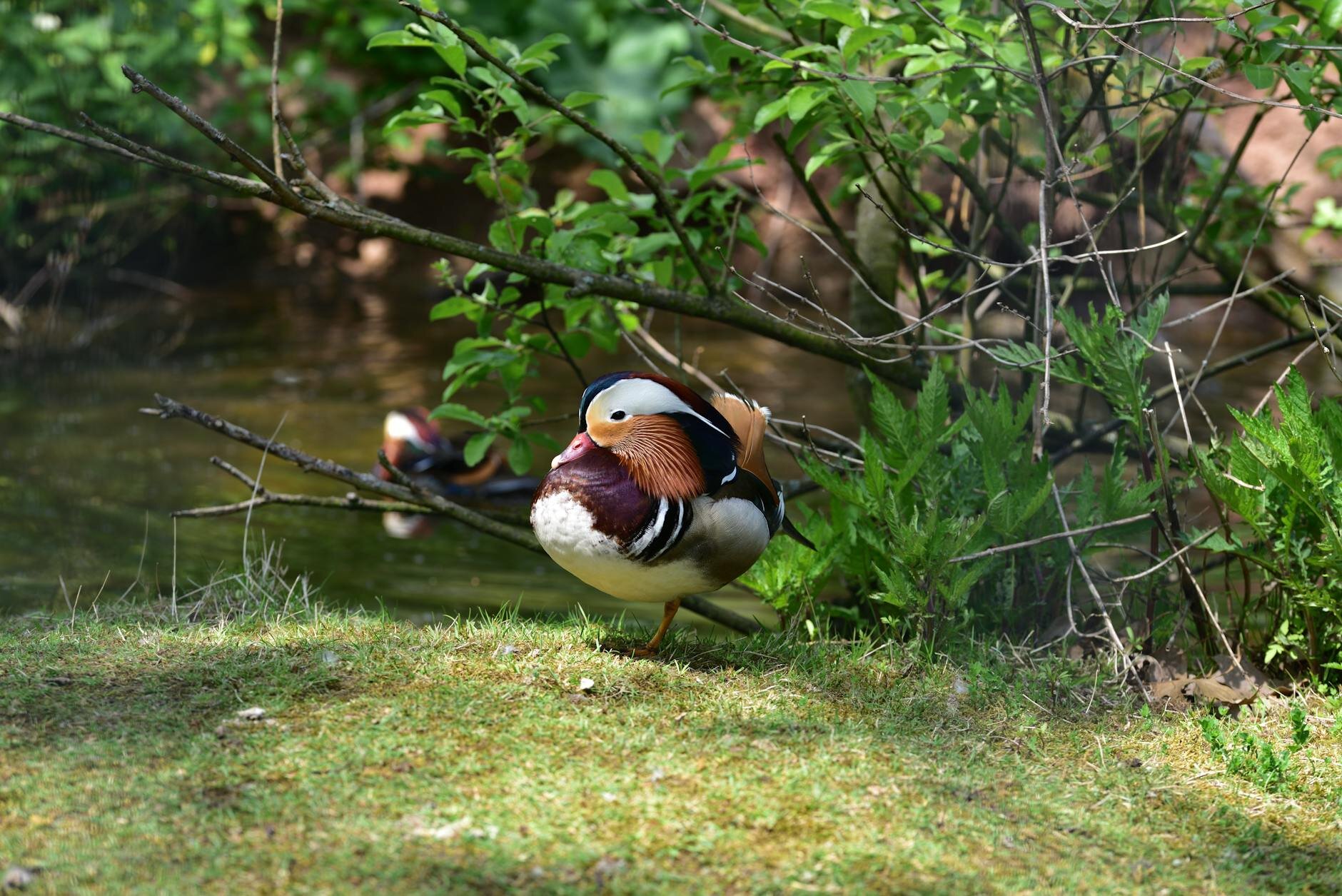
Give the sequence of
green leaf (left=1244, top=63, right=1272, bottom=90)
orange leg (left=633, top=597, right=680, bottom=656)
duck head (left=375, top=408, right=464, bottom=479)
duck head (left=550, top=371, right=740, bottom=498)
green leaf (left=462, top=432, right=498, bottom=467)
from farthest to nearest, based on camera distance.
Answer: duck head (left=375, top=408, right=464, bottom=479) < green leaf (left=462, top=432, right=498, bottom=467) < green leaf (left=1244, top=63, right=1272, bottom=90) < orange leg (left=633, top=597, right=680, bottom=656) < duck head (left=550, top=371, right=740, bottom=498)

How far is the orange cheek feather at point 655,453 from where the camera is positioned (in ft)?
11.7

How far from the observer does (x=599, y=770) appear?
3.04 metres

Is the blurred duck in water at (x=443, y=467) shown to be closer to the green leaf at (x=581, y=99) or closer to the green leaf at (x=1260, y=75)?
the green leaf at (x=581, y=99)

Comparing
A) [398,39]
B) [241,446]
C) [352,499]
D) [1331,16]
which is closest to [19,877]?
[352,499]

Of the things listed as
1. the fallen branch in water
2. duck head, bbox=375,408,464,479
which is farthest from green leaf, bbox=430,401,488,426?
duck head, bbox=375,408,464,479

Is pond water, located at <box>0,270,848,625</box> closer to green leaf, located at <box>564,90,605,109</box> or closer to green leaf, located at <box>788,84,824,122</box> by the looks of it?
green leaf, located at <box>564,90,605,109</box>

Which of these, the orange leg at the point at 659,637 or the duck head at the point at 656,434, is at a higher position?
the duck head at the point at 656,434

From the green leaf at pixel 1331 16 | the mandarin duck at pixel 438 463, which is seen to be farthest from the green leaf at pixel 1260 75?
the mandarin duck at pixel 438 463

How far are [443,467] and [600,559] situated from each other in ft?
18.2

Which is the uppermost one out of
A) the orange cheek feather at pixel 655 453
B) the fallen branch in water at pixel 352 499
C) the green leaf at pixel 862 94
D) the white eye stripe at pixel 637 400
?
the green leaf at pixel 862 94

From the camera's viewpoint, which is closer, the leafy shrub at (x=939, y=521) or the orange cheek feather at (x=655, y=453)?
the orange cheek feather at (x=655, y=453)

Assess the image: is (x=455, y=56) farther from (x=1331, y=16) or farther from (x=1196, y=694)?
(x=1196, y=694)

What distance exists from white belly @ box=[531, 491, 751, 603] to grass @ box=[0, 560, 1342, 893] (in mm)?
243

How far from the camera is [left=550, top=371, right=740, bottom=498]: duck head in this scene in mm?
3625
